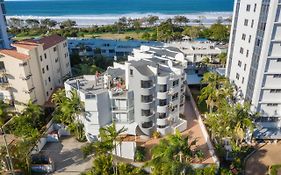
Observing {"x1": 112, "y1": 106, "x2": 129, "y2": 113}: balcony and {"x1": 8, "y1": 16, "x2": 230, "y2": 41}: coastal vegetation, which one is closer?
{"x1": 112, "y1": 106, "x2": 129, "y2": 113}: balcony

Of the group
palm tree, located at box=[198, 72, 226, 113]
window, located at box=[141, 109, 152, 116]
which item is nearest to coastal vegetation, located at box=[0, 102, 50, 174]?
window, located at box=[141, 109, 152, 116]

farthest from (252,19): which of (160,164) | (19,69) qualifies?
(19,69)

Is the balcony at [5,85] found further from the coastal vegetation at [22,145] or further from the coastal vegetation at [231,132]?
the coastal vegetation at [231,132]

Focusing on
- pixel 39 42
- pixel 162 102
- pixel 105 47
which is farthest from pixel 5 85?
pixel 105 47

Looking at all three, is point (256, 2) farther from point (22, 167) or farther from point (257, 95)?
point (22, 167)

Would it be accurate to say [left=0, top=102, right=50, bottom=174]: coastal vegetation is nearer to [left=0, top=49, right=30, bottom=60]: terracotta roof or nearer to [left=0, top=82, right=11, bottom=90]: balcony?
[left=0, top=82, right=11, bottom=90]: balcony

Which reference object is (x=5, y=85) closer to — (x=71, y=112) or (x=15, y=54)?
(x=15, y=54)

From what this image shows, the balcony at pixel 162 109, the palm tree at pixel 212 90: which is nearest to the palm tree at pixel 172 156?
the balcony at pixel 162 109
